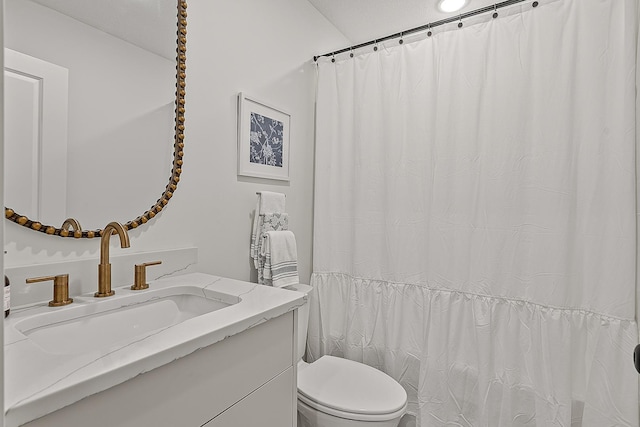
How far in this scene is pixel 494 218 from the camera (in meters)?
1.54

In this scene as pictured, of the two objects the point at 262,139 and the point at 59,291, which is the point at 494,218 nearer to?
the point at 262,139

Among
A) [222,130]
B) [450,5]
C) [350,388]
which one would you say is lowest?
[350,388]

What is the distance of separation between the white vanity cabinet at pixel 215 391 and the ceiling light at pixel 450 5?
2.01m

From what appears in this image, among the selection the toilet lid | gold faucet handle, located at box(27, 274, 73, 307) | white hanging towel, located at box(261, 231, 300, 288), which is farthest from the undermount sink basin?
the toilet lid

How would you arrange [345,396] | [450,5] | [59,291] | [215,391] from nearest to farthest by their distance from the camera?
[215,391]
[59,291]
[345,396]
[450,5]

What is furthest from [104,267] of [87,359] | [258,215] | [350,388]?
[350,388]

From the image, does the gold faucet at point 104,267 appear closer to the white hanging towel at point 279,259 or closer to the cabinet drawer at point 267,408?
the cabinet drawer at point 267,408

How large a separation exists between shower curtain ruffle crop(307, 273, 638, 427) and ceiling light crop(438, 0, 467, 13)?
1671 mm

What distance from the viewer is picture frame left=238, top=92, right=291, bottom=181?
5.22 feet

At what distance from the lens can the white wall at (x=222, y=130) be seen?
4.19 ft

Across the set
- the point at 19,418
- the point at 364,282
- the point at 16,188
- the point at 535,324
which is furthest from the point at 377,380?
the point at 16,188

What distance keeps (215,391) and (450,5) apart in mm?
2338

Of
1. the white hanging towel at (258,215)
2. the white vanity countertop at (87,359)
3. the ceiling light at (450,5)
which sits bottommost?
the white vanity countertop at (87,359)

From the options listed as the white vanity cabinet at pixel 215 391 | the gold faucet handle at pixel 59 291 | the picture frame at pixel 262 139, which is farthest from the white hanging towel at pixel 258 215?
the gold faucet handle at pixel 59 291
